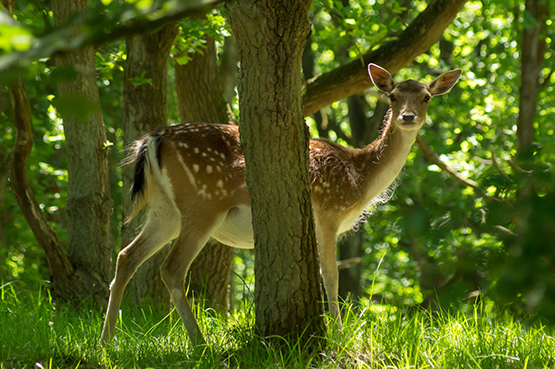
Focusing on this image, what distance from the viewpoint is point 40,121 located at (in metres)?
9.15

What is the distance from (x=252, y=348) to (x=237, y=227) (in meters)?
1.51

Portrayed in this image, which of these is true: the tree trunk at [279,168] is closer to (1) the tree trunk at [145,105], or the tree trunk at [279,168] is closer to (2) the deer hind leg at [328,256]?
(2) the deer hind leg at [328,256]

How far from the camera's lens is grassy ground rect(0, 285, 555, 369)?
3.45 metres

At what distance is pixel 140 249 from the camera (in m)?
4.65

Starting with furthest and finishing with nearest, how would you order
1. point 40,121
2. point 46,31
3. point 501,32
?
point 501,32, point 40,121, point 46,31

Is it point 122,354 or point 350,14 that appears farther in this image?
point 350,14

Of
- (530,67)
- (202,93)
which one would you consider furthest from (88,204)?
(530,67)

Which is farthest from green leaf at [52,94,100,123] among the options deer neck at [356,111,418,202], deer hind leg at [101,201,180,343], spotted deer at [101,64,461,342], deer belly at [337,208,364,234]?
deer neck at [356,111,418,202]

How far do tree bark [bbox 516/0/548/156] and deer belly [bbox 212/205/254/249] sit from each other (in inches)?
224

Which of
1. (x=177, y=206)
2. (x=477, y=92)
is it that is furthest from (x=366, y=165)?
(x=477, y=92)

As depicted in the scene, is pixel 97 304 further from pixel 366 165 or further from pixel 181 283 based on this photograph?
pixel 366 165

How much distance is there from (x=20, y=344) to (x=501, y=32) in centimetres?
1083

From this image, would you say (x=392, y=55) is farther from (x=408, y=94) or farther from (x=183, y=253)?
(x=183, y=253)

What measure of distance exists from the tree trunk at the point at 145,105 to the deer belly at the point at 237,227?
1148mm
